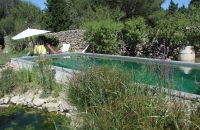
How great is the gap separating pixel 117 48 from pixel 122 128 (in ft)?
34.0

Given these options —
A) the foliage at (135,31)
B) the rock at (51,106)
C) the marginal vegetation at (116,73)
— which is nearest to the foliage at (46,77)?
the marginal vegetation at (116,73)

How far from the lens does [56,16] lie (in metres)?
21.5

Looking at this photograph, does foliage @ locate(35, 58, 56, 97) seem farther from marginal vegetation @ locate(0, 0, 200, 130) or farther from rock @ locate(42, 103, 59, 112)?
rock @ locate(42, 103, 59, 112)

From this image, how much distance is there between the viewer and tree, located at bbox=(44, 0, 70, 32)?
Result: 21.2 metres

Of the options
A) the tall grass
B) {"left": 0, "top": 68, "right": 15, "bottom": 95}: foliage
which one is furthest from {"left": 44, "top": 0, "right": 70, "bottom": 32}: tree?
the tall grass

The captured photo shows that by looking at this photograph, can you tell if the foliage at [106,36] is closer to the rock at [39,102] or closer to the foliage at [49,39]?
the foliage at [49,39]

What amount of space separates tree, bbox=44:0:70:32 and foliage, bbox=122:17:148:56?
11.4 meters

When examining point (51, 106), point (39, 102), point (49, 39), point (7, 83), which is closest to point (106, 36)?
point (49, 39)

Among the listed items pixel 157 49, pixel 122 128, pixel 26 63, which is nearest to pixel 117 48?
pixel 157 49

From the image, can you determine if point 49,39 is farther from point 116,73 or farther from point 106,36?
point 116,73

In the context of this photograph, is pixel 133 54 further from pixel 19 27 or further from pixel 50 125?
pixel 19 27

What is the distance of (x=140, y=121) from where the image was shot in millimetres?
2096

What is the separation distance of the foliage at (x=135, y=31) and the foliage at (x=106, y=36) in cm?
47

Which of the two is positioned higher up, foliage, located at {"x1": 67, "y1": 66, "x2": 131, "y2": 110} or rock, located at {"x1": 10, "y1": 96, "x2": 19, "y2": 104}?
foliage, located at {"x1": 67, "y1": 66, "x2": 131, "y2": 110}
